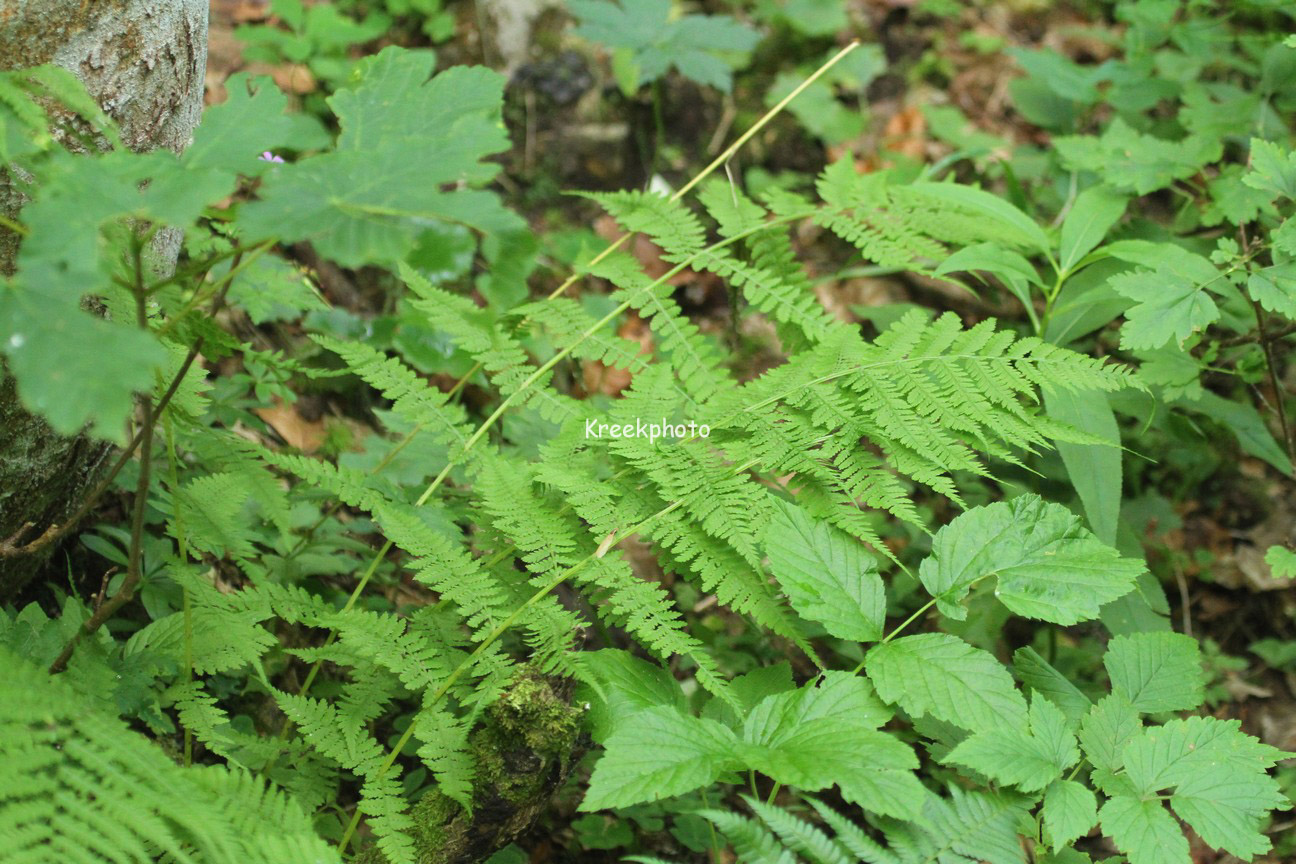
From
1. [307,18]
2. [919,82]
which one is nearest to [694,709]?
[307,18]

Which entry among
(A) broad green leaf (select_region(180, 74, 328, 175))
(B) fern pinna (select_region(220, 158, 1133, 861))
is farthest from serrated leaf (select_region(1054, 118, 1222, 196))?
(A) broad green leaf (select_region(180, 74, 328, 175))

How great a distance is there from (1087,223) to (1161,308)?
552 millimetres

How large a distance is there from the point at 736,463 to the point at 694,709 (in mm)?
611

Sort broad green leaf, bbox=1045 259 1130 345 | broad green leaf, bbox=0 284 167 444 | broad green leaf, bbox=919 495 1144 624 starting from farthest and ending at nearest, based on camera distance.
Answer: broad green leaf, bbox=1045 259 1130 345 < broad green leaf, bbox=919 495 1144 624 < broad green leaf, bbox=0 284 167 444

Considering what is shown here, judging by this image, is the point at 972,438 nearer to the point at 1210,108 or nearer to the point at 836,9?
the point at 1210,108

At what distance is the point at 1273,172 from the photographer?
2.20 m

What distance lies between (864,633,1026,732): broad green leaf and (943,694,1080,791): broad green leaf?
3 cm

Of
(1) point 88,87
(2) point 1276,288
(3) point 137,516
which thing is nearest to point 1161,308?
(2) point 1276,288

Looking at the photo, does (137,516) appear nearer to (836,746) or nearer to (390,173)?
(390,173)

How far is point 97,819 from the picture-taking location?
127cm

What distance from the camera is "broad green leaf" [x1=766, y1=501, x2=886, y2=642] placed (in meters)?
1.71

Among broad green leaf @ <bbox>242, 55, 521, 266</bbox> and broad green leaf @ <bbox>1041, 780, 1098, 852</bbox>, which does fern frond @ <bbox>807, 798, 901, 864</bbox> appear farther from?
broad green leaf @ <bbox>242, 55, 521, 266</bbox>

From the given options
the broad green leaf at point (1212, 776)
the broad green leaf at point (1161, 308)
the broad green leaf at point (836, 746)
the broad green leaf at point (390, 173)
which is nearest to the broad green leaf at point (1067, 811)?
the broad green leaf at point (1212, 776)

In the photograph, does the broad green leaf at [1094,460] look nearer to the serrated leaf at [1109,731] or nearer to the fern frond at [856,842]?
the serrated leaf at [1109,731]
